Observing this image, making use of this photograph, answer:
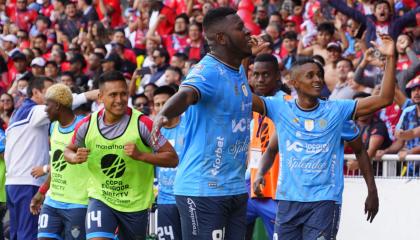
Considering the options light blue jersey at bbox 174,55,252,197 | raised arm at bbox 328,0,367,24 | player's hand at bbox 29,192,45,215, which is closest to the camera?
light blue jersey at bbox 174,55,252,197

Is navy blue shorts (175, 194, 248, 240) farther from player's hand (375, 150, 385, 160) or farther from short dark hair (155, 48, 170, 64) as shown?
short dark hair (155, 48, 170, 64)

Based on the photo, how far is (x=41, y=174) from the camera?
1223 cm

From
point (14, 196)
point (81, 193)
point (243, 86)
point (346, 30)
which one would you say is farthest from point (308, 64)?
point (346, 30)

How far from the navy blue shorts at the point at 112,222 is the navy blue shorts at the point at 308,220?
4.46 feet

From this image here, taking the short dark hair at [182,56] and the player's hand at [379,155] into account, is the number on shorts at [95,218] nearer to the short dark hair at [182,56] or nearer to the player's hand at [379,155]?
the player's hand at [379,155]

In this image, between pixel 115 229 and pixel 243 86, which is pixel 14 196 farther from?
pixel 243 86

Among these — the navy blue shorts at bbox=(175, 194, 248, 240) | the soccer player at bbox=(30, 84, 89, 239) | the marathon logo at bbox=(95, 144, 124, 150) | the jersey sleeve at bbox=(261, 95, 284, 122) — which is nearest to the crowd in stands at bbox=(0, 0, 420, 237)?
the soccer player at bbox=(30, 84, 89, 239)

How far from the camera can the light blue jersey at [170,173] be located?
11.0 meters

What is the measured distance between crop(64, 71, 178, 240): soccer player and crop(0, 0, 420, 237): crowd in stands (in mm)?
1746

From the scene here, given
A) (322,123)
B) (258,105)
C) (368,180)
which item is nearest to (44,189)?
(258,105)

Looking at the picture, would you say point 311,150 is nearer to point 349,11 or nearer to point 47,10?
point 349,11

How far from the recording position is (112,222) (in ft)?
31.2

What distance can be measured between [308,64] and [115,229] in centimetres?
231

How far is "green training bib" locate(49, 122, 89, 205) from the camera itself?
10.9 m
